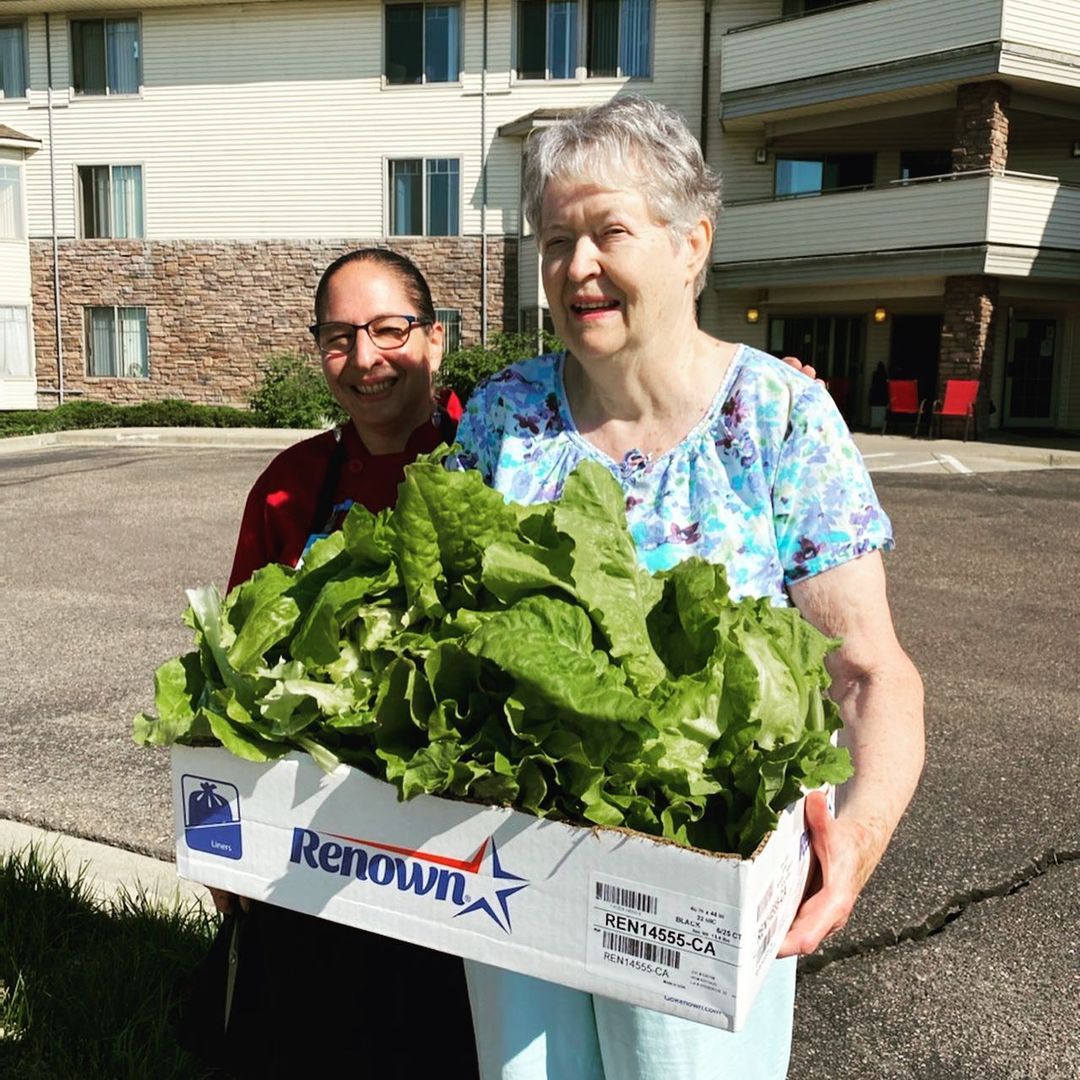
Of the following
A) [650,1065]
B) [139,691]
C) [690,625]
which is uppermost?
[690,625]

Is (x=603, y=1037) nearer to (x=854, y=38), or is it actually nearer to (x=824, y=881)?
(x=824, y=881)

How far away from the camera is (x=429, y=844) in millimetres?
1501

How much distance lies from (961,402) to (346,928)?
822 inches

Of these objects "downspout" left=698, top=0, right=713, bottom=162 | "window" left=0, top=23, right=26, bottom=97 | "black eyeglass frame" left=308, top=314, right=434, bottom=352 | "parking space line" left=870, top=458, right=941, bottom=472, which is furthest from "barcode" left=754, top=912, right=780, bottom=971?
"window" left=0, top=23, right=26, bottom=97

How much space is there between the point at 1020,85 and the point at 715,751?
22.7 metres

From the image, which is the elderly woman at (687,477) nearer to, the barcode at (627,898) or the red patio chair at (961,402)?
the barcode at (627,898)

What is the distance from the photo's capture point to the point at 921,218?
830 inches

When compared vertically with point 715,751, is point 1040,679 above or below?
below

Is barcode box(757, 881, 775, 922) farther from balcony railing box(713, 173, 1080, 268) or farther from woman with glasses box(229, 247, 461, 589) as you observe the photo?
balcony railing box(713, 173, 1080, 268)

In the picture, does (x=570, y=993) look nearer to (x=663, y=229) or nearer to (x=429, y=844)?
(x=429, y=844)

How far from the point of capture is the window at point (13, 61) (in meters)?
27.2

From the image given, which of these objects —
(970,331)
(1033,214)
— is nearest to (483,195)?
(970,331)

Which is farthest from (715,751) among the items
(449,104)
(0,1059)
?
(449,104)

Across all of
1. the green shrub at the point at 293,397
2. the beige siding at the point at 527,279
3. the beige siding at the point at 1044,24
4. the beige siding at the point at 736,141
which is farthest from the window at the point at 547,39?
the beige siding at the point at 1044,24
